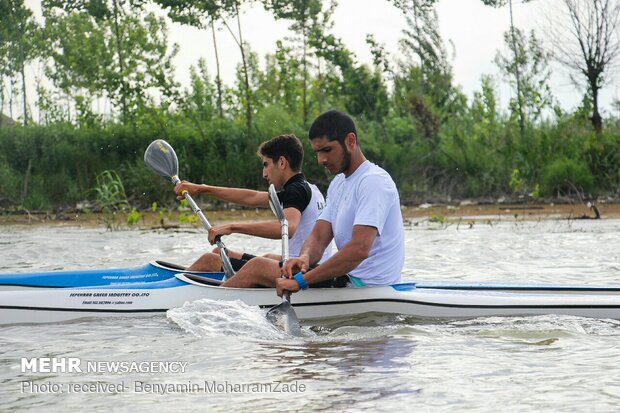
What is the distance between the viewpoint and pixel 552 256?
10766mm

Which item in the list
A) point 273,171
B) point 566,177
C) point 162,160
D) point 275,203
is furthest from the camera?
point 566,177

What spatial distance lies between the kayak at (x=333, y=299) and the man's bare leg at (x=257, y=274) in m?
0.06

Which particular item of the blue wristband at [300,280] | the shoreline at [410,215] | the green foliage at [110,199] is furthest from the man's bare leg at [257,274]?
the shoreline at [410,215]

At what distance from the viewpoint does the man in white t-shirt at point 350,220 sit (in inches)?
222

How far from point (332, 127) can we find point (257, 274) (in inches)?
43.0

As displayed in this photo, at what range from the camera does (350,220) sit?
19.2ft

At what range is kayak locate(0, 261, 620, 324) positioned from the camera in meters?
6.08

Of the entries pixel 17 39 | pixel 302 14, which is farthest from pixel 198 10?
pixel 17 39

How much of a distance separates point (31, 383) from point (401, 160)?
14.7 m

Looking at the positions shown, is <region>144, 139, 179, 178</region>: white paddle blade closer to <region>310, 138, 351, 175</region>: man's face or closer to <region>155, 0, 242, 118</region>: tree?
<region>310, 138, 351, 175</region>: man's face

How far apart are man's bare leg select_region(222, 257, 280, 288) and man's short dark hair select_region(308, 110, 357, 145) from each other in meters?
0.90

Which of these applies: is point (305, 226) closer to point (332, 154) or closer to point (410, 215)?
point (332, 154)

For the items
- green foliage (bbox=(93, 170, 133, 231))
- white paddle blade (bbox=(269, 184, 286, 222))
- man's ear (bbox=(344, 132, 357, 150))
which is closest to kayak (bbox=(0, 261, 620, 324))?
white paddle blade (bbox=(269, 184, 286, 222))

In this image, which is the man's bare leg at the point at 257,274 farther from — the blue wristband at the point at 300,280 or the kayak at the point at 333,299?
the blue wristband at the point at 300,280
